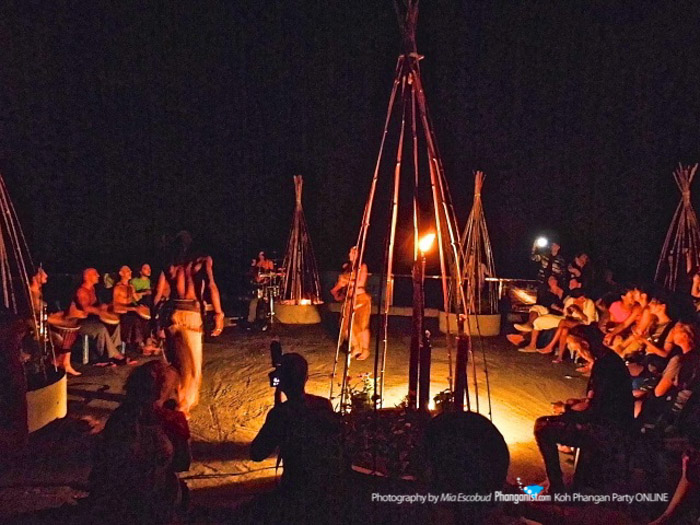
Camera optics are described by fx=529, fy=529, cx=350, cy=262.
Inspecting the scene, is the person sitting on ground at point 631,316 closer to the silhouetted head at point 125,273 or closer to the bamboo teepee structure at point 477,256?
the bamboo teepee structure at point 477,256

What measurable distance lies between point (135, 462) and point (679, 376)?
14.1 ft

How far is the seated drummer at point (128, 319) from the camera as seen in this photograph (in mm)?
8883

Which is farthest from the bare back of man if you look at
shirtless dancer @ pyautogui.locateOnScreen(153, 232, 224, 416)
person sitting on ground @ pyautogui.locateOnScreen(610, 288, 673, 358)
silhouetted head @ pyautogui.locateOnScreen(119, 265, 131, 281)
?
person sitting on ground @ pyautogui.locateOnScreen(610, 288, 673, 358)

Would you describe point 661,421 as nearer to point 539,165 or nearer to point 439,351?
point 439,351

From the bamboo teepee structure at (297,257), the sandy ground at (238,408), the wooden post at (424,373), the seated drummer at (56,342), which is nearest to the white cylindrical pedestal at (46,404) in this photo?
the sandy ground at (238,408)

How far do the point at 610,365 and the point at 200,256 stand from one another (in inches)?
163

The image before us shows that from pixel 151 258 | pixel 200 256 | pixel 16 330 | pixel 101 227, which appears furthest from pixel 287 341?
pixel 101 227

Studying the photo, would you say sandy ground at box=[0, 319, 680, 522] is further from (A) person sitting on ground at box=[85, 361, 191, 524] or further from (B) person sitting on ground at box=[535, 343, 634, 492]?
(B) person sitting on ground at box=[535, 343, 634, 492]

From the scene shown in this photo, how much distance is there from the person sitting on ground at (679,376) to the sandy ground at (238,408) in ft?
3.78

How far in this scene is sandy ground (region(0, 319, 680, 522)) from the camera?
4.28m

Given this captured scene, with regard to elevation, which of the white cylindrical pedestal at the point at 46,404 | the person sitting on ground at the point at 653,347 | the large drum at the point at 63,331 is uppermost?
the person sitting on ground at the point at 653,347

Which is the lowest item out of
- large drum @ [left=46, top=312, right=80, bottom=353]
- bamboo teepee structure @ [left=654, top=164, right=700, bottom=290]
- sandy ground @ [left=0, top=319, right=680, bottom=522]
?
sandy ground @ [left=0, top=319, right=680, bottom=522]

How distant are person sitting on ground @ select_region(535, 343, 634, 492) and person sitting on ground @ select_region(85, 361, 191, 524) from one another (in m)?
2.69

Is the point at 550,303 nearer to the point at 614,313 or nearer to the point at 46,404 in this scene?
the point at 614,313
